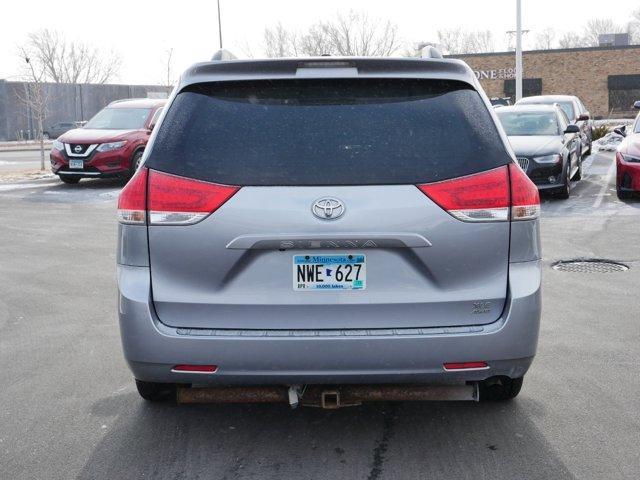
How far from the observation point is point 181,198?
3508 millimetres

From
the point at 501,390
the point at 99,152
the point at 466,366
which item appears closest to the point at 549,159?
the point at 99,152

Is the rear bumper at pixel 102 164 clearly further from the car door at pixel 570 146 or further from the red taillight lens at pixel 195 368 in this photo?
the red taillight lens at pixel 195 368

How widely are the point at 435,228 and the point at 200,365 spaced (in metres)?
1.17

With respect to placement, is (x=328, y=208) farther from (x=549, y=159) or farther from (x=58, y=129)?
(x=58, y=129)

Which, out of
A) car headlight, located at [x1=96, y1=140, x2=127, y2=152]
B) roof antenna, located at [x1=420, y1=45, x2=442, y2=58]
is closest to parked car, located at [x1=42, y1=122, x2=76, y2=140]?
car headlight, located at [x1=96, y1=140, x2=127, y2=152]

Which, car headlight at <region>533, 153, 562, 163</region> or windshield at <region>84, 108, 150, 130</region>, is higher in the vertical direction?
windshield at <region>84, 108, 150, 130</region>

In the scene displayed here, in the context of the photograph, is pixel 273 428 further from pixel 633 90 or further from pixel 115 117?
pixel 633 90

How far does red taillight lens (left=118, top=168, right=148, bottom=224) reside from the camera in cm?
358

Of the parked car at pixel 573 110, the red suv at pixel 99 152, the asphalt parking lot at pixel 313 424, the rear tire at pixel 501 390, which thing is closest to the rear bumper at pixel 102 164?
the red suv at pixel 99 152

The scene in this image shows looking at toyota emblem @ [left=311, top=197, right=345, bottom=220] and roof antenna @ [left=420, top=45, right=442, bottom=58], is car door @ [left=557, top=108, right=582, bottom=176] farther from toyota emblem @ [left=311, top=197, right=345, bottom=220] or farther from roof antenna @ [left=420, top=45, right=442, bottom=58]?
toyota emblem @ [left=311, top=197, right=345, bottom=220]

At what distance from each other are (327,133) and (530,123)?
12.7 meters

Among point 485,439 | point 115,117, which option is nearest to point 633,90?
point 115,117

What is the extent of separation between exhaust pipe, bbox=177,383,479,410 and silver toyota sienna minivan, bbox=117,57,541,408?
12 cm

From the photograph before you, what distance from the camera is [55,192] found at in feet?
56.0
